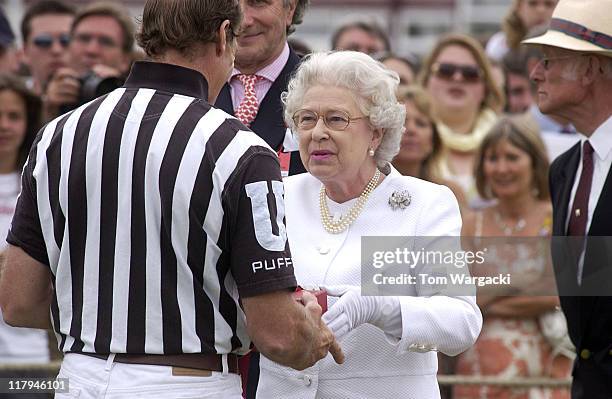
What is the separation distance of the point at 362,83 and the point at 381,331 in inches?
33.0

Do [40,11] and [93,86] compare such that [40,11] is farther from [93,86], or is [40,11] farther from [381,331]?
[381,331]

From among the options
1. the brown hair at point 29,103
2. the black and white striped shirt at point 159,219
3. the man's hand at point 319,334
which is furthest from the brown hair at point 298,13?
the brown hair at point 29,103

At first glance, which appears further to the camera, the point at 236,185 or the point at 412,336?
the point at 412,336

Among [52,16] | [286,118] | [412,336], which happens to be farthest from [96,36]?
[412,336]

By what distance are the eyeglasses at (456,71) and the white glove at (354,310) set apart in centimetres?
403

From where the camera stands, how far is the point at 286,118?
4043mm

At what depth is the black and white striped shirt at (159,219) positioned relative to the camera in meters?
3.12

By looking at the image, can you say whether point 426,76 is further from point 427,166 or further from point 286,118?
point 286,118

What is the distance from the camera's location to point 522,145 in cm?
630

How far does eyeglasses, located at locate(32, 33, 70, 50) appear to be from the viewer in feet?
25.3

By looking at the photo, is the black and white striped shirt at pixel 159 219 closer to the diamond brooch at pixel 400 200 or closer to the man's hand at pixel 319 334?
the man's hand at pixel 319 334

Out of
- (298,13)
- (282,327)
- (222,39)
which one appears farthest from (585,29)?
(282,327)

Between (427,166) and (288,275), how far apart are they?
3557 millimetres

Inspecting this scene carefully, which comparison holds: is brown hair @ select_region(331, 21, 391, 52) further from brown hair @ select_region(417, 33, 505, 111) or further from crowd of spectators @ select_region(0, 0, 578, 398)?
brown hair @ select_region(417, 33, 505, 111)
